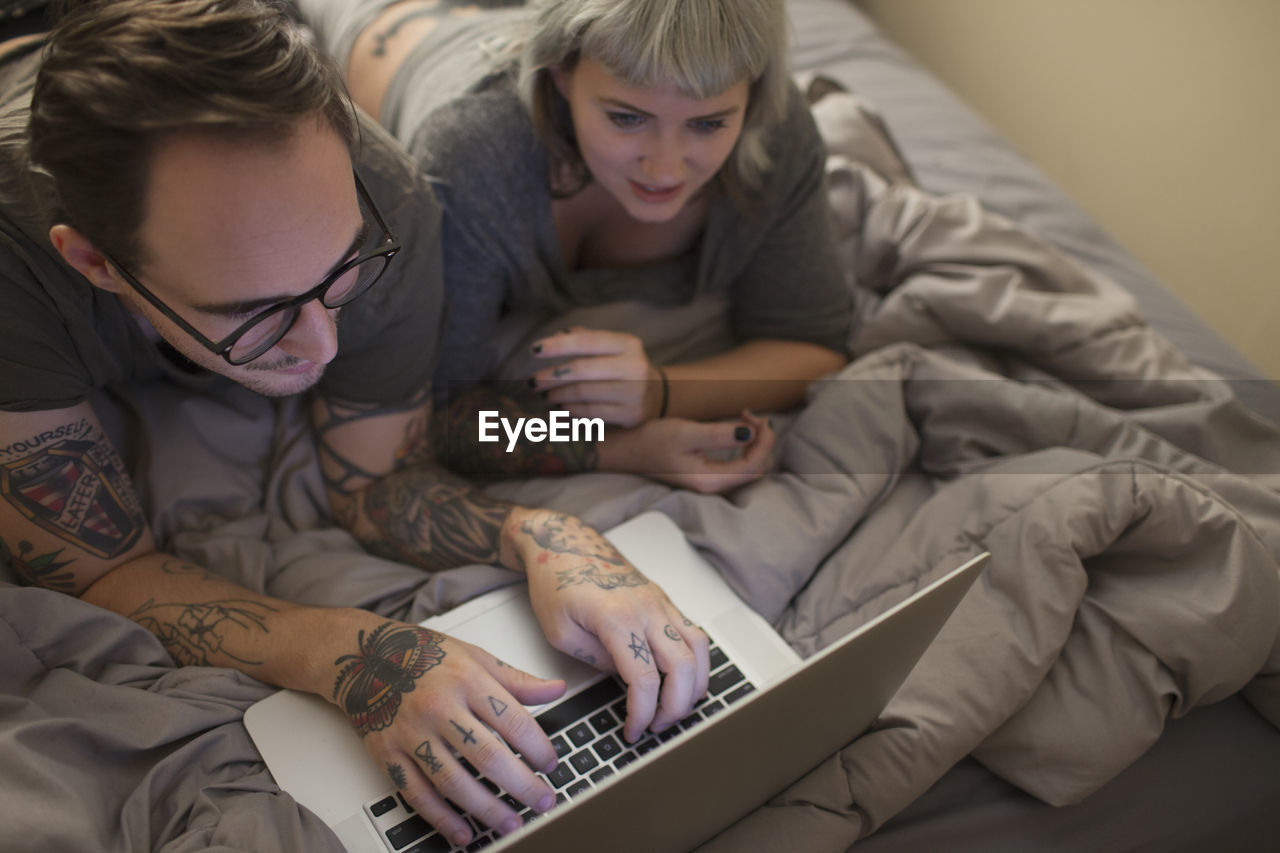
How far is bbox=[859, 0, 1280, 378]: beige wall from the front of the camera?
142 cm

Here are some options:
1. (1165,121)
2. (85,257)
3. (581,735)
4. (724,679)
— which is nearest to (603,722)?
(581,735)

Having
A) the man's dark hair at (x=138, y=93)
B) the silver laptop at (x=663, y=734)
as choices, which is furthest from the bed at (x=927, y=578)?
the man's dark hair at (x=138, y=93)

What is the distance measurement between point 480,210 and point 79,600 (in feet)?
1.87

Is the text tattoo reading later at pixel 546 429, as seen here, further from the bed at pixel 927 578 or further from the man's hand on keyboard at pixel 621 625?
the man's hand on keyboard at pixel 621 625

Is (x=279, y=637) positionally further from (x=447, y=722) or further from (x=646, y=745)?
(x=646, y=745)

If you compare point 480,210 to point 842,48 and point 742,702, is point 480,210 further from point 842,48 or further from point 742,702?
point 842,48

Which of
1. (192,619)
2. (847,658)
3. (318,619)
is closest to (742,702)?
(847,658)

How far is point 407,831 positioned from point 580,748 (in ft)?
0.51

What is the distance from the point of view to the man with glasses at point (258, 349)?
2.05 ft

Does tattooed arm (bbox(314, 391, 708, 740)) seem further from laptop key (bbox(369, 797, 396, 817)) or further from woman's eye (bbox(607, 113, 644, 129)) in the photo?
woman's eye (bbox(607, 113, 644, 129))

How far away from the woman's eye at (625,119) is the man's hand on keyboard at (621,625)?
439 millimetres

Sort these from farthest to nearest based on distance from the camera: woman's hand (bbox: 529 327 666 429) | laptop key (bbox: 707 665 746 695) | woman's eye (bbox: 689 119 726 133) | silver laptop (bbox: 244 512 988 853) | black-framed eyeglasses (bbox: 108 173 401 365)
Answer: woman's hand (bbox: 529 327 666 429) < woman's eye (bbox: 689 119 726 133) < laptop key (bbox: 707 665 746 695) < black-framed eyeglasses (bbox: 108 173 401 365) < silver laptop (bbox: 244 512 988 853)

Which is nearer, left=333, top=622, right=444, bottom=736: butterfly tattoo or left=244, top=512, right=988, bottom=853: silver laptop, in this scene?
left=244, top=512, right=988, bottom=853: silver laptop

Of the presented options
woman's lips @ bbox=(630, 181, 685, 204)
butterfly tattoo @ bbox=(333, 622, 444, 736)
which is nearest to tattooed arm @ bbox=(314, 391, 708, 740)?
butterfly tattoo @ bbox=(333, 622, 444, 736)
